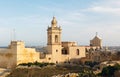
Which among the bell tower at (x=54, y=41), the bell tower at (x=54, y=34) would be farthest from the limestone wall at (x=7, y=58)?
the bell tower at (x=54, y=34)

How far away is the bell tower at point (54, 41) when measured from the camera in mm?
54656

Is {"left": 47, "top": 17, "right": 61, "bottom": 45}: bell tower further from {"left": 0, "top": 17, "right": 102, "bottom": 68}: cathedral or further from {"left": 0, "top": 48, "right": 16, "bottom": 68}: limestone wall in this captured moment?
{"left": 0, "top": 48, "right": 16, "bottom": 68}: limestone wall

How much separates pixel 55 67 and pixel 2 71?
673 cm

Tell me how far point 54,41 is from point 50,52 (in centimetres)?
168

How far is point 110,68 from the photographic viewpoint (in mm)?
41906

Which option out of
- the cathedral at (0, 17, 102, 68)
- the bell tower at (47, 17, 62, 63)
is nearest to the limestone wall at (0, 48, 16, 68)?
the cathedral at (0, 17, 102, 68)

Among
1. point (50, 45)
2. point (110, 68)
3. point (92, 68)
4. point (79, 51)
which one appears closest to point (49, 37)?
point (50, 45)

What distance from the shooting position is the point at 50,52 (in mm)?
54750

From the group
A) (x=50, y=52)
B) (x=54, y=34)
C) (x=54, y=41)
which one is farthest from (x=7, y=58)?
(x=54, y=34)

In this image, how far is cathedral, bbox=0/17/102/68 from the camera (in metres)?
51.4

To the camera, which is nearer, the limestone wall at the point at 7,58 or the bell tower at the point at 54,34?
the limestone wall at the point at 7,58

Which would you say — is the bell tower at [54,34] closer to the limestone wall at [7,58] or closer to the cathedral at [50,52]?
the cathedral at [50,52]

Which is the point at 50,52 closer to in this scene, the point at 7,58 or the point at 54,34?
the point at 54,34

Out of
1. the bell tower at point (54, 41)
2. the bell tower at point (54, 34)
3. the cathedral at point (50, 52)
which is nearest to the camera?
the cathedral at point (50, 52)
